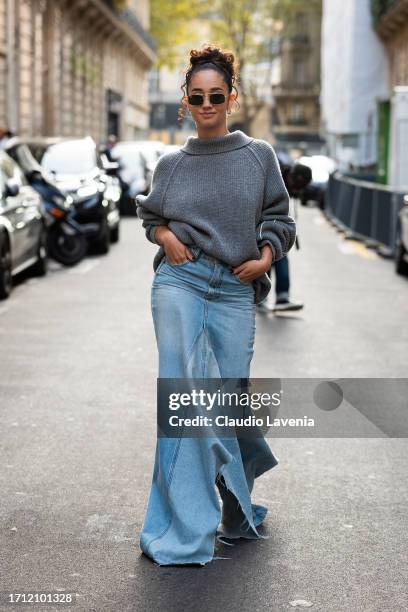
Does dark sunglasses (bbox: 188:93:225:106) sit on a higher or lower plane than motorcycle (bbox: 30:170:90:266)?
higher

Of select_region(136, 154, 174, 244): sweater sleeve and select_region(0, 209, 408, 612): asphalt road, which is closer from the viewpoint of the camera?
select_region(0, 209, 408, 612): asphalt road

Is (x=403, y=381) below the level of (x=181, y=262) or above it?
below

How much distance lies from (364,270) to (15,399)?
9.43 meters

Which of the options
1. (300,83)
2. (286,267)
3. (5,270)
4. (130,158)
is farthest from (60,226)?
(300,83)

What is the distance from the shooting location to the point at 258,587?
397 cm

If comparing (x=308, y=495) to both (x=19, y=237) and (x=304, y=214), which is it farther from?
(x=304, y=214)

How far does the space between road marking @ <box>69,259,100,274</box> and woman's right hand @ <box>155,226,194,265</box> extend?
11079 mm

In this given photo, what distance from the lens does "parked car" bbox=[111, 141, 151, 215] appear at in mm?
27203

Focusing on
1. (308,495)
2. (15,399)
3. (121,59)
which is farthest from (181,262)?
(121,59)

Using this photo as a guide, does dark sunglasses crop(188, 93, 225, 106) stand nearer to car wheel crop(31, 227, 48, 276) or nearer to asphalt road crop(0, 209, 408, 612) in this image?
asphalt road crop(0, 209, 408, 612)

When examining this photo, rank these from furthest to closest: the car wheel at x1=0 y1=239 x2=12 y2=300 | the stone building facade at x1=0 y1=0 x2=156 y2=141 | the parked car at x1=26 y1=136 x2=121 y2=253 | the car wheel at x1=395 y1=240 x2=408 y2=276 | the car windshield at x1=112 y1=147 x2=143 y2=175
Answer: the stone building facade at x1=0 y1=0 x2=156 y2=141, the car windshield at x1=112 y1=147 x2=143 y2=175, the parked car at x1=26 y1=136 x2=121 y2=253, the car wheel at x1=395 y1=240 x2=408 y2=276, the car wheel at x1=0 y1=239 x2=12 y2=300

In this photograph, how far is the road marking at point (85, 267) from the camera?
50.2 feet

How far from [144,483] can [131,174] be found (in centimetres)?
2240

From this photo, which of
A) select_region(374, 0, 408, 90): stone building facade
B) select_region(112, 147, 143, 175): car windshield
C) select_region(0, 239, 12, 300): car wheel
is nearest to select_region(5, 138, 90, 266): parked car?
select_region(0, 239, 12, 300): car wheel
